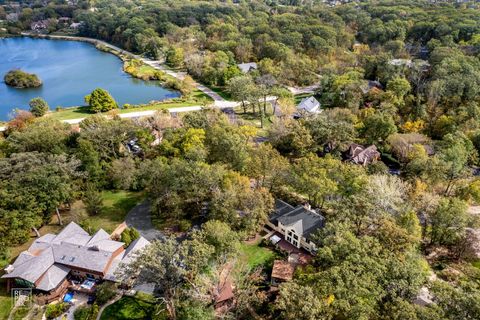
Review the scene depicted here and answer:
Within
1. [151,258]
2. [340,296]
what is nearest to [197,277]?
[151,258]

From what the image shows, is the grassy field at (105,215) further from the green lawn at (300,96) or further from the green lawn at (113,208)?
the green lawn at (300,96)

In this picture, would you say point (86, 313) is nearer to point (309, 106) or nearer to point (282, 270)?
point (282, 270)

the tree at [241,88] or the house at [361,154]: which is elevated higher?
the tree at [241,88]

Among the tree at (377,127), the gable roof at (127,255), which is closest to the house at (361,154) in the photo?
the tree at (377,127)

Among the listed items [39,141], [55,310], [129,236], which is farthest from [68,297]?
[39,141]

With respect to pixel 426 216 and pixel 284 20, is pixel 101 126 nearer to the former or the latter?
pixel 426 216
